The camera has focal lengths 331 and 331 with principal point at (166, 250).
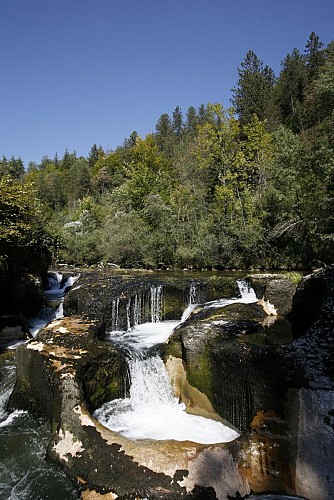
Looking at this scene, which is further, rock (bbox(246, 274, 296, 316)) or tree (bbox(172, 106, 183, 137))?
tree (bbox(172, 106, 183, 137))

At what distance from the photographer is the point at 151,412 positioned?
7.11 metres

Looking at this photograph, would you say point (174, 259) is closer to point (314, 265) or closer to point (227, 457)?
point (314, 265)

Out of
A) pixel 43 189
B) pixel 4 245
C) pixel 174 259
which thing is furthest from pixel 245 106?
pixel 43 189

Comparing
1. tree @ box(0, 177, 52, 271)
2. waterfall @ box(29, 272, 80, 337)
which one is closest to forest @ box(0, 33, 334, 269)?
tree @ box(0, 177, 52, 271)

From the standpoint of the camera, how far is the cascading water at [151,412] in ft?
20.2

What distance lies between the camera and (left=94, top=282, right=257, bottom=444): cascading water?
242 inches

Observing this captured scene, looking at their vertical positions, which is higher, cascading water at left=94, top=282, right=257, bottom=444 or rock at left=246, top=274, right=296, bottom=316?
rock at left=246, top=274, right=296, bottom=316

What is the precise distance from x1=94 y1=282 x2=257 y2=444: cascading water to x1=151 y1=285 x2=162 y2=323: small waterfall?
116 inches

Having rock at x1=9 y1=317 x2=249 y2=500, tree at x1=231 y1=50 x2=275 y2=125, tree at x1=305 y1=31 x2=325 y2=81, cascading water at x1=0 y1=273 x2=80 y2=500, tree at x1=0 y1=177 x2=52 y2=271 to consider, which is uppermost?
tree at x1=305 y1=31 x2=325 y2=81

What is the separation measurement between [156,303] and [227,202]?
17.0m

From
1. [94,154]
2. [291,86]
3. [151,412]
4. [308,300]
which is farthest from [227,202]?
[94,154]

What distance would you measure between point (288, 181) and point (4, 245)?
1730cm

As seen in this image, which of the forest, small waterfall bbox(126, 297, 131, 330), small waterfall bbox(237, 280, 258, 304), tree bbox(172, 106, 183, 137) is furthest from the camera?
tree bbox(172, 106, 183, 137)

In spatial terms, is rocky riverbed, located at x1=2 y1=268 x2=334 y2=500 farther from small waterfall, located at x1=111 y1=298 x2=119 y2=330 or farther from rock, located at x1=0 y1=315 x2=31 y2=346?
rock, located at x1=0 y1=315 x2=31 y2=346
